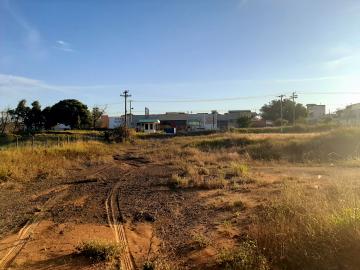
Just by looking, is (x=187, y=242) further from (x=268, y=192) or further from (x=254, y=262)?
(x=268, y=192)

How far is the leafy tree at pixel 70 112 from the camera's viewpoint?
82.9 m

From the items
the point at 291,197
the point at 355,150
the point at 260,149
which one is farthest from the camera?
the point at 260,149

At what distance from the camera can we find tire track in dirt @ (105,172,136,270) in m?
6.81

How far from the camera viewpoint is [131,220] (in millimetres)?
9984

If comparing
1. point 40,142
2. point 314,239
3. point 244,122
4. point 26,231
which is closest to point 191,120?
point 244,122

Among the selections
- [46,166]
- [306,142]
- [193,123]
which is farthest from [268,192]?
[193,123]

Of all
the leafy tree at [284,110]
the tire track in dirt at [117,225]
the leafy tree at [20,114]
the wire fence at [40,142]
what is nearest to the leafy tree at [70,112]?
the leafy tree at [20,114]

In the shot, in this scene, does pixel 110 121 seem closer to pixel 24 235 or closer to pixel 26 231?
pixel 26 231

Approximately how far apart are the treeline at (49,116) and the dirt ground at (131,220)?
69.0 metres

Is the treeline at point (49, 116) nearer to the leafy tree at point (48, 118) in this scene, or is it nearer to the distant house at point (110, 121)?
the leafy tree at point (48, 118)

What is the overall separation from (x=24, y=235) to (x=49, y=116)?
8052 centimetres

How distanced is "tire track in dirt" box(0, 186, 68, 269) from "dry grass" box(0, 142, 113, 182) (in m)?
5.09

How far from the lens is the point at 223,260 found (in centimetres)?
640

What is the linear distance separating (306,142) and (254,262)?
2951 centimetres
